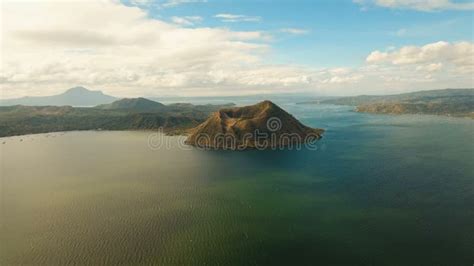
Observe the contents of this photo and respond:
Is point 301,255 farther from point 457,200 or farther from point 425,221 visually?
point 457,200

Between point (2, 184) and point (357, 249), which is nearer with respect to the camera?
point (357, 249)

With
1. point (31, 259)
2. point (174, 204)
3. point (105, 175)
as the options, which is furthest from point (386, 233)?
point (105, 175)

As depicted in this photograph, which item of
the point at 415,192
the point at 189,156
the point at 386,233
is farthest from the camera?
the point at 189,156

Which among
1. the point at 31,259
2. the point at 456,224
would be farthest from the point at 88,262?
the point at 456,224

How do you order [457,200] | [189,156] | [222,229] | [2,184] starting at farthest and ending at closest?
1. [189,156]
2. [2,184]
3. [457,200]
4. [222,229]

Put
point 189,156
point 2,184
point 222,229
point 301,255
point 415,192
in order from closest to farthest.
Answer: point 301,255
point 222,229
point 415,192
point 2,184
point 189,156

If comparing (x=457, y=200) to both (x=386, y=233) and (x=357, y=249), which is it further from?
(x=357, y=249)

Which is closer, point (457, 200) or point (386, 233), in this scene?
point (386, 233)
